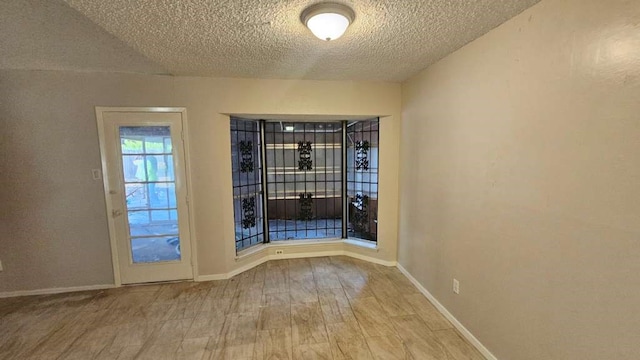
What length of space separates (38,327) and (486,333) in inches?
148

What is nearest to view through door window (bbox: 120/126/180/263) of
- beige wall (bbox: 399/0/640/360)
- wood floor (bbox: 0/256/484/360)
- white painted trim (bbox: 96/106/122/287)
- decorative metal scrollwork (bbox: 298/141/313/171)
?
white painted trim (bbox: 96/106/122/287)

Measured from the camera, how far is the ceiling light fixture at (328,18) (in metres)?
1.47

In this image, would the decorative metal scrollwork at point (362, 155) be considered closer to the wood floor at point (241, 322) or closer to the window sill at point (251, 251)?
the wood floor at point (241, 322)

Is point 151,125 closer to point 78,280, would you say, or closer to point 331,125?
point 78,280

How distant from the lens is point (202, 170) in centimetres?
296

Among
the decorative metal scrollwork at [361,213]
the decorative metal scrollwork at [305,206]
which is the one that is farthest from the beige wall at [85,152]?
the decorative metal scrollwork at [361,213]

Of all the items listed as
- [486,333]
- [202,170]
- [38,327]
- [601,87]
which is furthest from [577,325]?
[38,327]

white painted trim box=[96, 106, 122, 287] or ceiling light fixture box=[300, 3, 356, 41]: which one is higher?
ceiling light fixture box=[300, 3, 356, 41]

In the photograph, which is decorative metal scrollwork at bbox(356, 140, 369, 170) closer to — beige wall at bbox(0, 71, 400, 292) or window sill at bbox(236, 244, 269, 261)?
beige wall at bbox(0, 71, 400, 292)

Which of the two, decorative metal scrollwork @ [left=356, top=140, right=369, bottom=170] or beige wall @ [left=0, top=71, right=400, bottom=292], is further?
decorative metal scrollwork @ [left=356, top=140, right=369, bottom=170]

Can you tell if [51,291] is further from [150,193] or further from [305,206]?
[305,206]

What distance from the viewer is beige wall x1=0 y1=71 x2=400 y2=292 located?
2.62m

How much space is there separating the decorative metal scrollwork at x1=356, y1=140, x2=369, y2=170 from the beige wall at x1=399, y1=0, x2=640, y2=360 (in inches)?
50.8

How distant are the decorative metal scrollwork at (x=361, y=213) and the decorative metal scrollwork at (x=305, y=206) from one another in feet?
2.24
